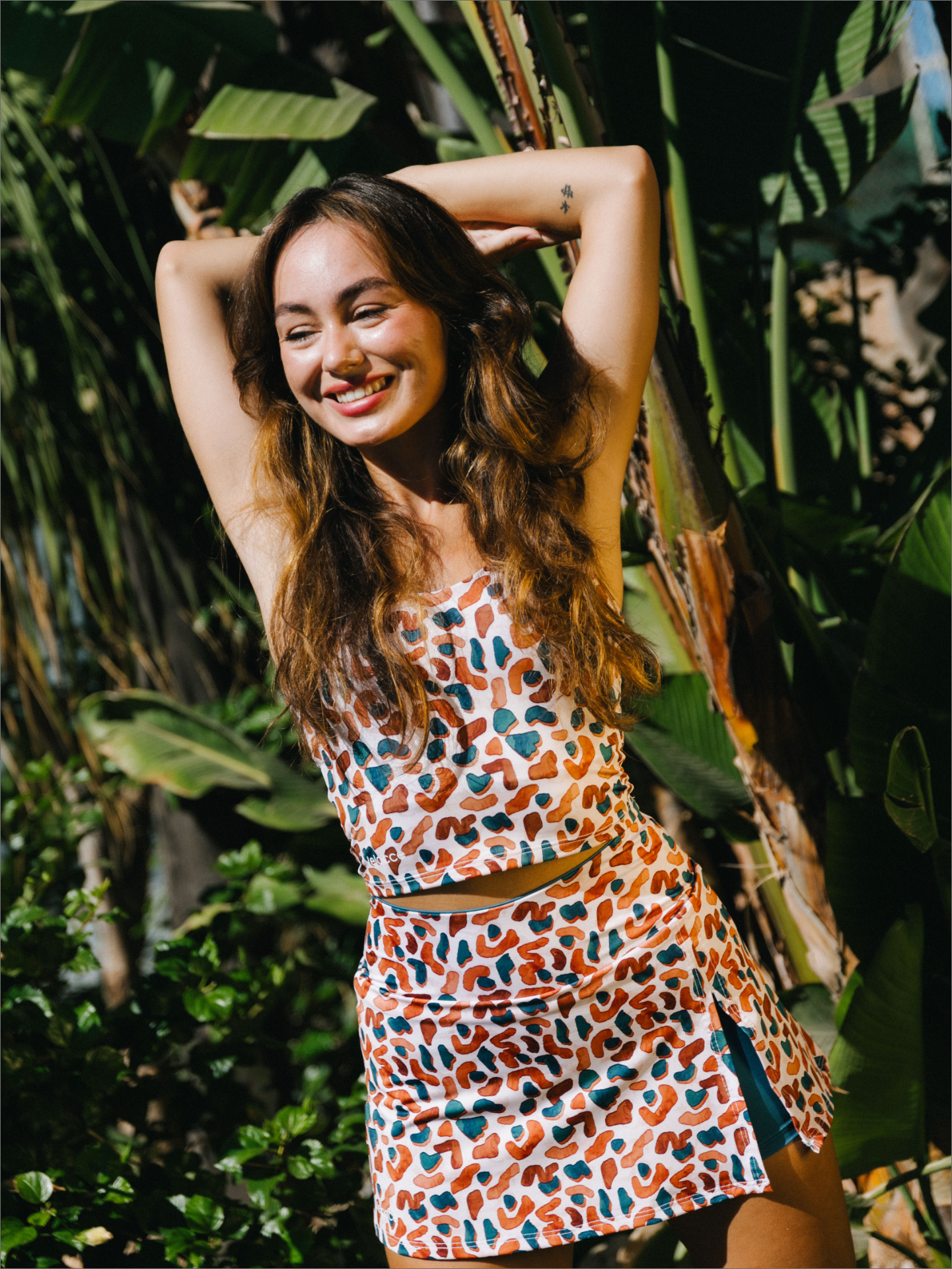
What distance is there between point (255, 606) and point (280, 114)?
1.28 meters

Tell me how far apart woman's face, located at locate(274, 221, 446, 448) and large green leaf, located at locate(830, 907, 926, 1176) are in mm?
885

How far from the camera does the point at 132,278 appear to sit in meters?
A: 2.52

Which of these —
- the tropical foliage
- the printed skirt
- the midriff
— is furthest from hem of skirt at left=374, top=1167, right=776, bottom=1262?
the tropical foliage

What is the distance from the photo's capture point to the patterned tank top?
0.97 m

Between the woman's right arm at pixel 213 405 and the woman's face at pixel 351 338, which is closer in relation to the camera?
the woman's face at pixel 351 338

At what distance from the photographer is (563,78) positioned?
1.37 meters

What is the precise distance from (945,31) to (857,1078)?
5.74 feet

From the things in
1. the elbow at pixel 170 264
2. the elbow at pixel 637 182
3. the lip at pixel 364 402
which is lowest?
the lip at pixel 364 402

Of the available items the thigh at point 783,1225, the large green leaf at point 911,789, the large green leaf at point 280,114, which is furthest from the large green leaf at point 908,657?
the large green leaf at point 280,114

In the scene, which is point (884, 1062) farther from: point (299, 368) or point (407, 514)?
point (299, 368)

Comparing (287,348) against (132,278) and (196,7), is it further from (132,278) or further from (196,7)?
(132,278)

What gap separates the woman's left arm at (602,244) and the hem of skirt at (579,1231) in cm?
61

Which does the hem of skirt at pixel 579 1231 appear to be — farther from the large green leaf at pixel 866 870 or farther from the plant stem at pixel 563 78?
the plant stem at pixel 563 78

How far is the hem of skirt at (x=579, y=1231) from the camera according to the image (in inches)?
37.8
